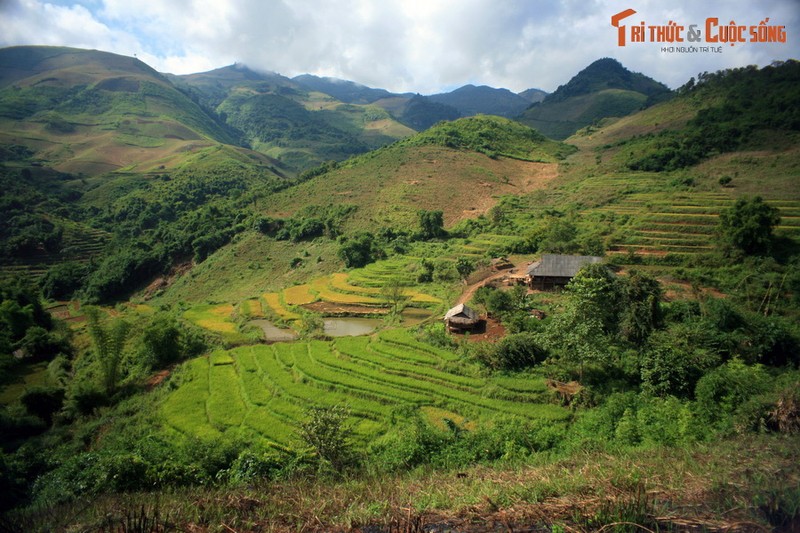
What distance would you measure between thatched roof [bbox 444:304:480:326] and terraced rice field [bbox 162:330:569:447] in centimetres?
310

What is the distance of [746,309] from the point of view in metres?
23.0

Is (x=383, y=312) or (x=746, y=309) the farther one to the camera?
(x=383, y=312)

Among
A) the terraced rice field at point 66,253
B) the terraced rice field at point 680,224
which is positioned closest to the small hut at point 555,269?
the terraced rice field at point 680,224

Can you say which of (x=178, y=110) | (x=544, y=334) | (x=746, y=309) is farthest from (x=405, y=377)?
(x=178, y=110)

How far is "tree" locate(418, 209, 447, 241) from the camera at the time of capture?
173 feet

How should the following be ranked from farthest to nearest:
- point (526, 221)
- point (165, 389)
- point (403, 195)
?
point (403, 195) → point (526, 221) → point (165, 389)

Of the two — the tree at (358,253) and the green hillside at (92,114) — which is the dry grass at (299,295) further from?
the green hillside at (92,114)

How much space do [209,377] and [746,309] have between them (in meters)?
33.2

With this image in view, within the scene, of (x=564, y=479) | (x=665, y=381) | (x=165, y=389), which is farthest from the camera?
(x=165, y=389)

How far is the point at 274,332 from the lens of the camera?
3014 centimetres

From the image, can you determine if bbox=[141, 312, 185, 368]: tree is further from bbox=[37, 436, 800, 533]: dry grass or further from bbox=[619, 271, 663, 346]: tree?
bbox=[619, 271, 663, 346]: tree

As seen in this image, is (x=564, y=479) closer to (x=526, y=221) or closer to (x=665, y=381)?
(x=665, y=381)

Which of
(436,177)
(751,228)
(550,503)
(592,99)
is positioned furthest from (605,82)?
(550,503)

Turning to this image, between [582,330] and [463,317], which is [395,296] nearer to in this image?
[463,317]
